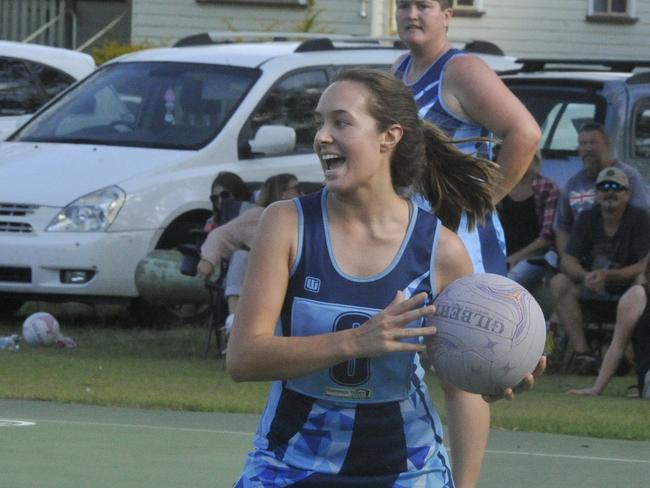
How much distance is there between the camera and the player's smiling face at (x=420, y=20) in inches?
239

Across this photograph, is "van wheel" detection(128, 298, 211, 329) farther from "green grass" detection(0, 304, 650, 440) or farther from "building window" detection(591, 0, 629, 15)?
"building window" detection(591, 0, 629, 15)

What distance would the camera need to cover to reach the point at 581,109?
13328mm

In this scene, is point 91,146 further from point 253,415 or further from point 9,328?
point 253,415

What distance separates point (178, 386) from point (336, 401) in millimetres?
6318

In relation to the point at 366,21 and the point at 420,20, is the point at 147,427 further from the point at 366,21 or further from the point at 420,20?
the point at 366,21

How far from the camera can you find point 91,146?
44.5 ft

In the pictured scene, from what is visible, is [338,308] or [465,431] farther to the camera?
[465,431]

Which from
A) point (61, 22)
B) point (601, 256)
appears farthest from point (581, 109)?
point (61, 22)

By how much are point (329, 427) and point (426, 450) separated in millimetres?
273

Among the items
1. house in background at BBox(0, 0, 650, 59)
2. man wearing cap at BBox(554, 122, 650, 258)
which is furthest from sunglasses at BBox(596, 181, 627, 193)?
house in background at BBox(0, 0, 650, 59)

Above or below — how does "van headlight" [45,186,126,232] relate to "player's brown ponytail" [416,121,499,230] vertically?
below

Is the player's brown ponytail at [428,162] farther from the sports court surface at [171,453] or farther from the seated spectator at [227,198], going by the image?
the seated spectator at [227,198]

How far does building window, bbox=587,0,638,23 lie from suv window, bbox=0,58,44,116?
15.7m

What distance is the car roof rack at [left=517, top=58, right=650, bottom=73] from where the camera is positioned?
14398mm
